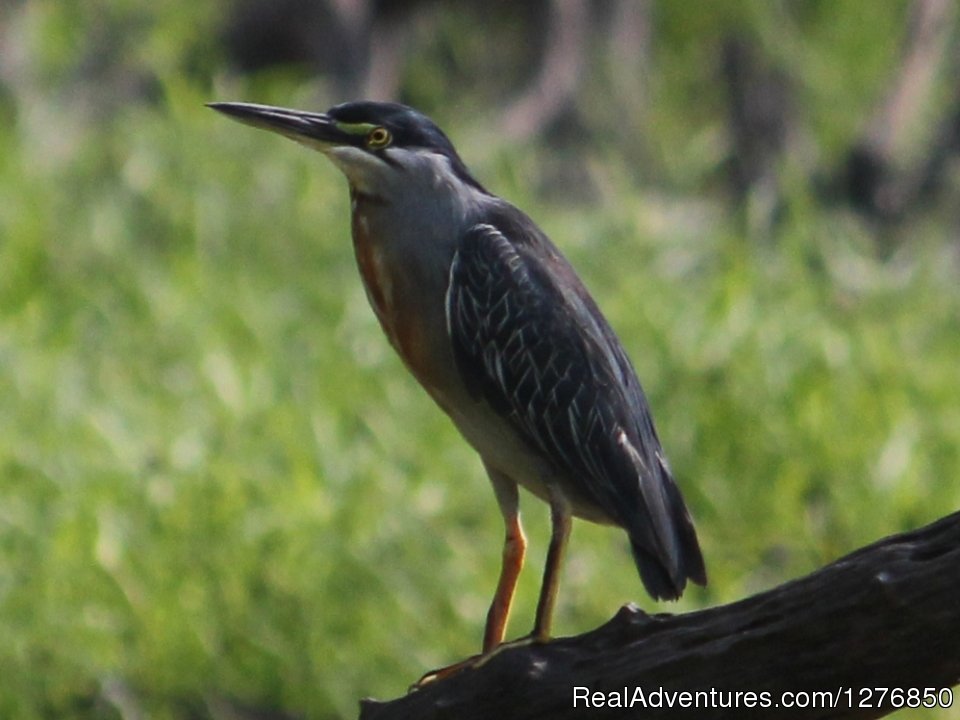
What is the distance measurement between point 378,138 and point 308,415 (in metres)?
3.63

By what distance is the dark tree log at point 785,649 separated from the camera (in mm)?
2928

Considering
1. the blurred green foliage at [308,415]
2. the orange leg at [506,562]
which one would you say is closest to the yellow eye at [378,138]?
the orange leg at [506,562]

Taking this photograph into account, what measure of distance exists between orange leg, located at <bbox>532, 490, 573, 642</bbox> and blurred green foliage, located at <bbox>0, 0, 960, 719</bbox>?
8.66ft

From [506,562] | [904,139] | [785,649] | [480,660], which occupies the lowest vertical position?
[785,649]

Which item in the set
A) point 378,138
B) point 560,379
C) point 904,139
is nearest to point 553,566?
point 560,379

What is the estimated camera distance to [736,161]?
11828 millimetres

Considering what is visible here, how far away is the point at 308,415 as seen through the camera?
743cm

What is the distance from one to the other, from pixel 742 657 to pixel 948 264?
22.9ft

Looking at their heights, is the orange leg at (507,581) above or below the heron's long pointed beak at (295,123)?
below

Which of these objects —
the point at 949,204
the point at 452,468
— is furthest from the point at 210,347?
the point at 949,204

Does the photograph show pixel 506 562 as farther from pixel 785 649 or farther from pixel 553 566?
pixel 785 649

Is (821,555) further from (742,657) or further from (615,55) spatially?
(615,55)

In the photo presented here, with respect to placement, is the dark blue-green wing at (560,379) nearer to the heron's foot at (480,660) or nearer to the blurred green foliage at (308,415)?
the heron's foot at (480,660)

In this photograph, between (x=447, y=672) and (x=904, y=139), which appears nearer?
(x=447, y=672)
